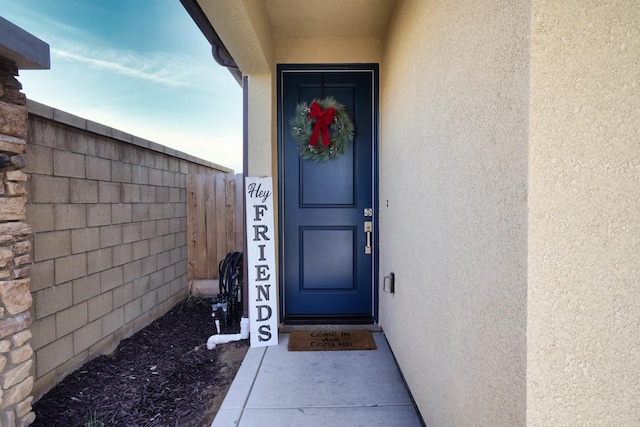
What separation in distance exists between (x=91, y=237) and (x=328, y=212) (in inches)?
76.7

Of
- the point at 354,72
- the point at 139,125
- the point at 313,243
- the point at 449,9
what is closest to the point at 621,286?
the point at 449,9

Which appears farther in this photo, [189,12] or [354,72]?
[354,72]

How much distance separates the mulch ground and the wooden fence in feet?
3.62

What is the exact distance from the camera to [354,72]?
3.10 meters

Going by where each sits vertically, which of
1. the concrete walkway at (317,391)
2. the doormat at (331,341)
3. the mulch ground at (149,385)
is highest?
the doormat at (331,341)

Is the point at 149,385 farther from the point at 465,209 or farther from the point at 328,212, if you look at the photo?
the point at 465,209

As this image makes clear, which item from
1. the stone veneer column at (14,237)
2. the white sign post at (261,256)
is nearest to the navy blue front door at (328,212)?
the white sign post at (261,256)

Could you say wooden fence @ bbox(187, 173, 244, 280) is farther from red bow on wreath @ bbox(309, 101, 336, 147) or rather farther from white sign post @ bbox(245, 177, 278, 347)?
red bow on wreath @ bbox(309, 101, 336, 147)

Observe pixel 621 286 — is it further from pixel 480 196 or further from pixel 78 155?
pixel 78 155

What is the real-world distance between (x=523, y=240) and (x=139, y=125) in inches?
148

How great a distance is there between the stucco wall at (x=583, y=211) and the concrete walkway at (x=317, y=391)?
119 centimetres

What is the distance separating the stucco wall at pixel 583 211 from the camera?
847 millimetres

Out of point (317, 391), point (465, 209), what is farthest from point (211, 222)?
point (465, 209)

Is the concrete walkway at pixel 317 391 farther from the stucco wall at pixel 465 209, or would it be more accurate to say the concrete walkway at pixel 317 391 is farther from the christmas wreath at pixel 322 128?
the christmas wreath at pixel 322 128
